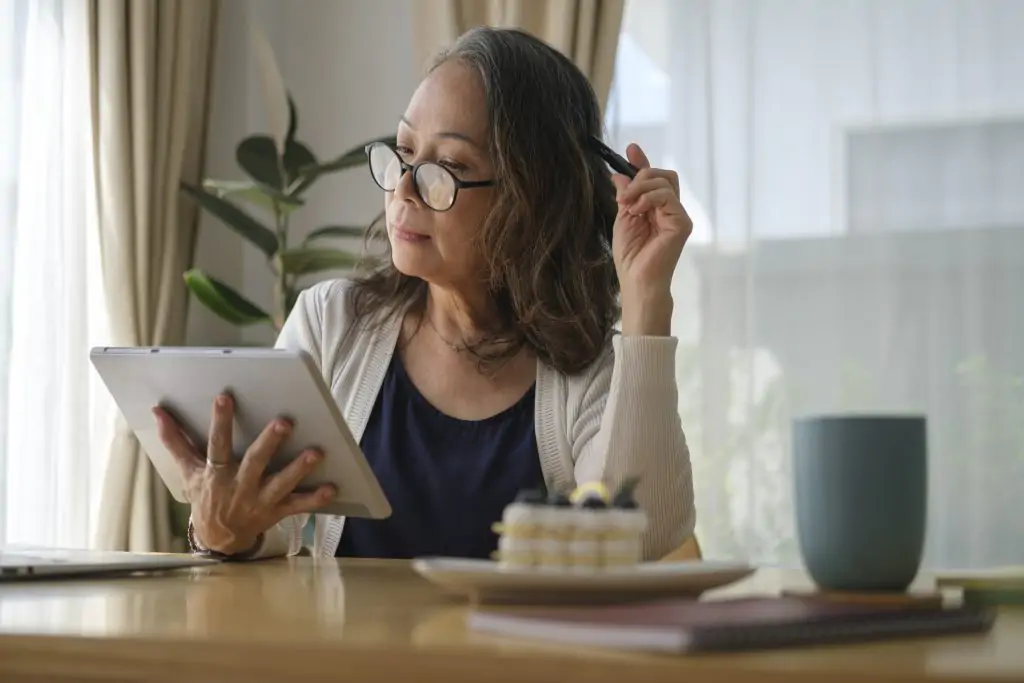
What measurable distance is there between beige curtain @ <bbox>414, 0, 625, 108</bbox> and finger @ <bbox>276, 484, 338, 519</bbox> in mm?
1940

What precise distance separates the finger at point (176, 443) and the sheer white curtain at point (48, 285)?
176 cm

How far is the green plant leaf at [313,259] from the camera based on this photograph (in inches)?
128

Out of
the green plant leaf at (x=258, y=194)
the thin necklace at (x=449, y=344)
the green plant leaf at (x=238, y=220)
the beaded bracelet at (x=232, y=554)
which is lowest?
the beaded bracelet at (x=232, y=554)

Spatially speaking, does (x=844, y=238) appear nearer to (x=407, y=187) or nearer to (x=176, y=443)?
(x=407, y=187)

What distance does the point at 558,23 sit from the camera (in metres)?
3.32

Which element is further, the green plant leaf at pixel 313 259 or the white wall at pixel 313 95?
the white wall at pixel 313 95

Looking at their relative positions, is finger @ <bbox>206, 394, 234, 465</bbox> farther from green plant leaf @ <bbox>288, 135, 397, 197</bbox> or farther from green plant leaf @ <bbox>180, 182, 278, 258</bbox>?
green plant leaf @ <bbox>180, 182, 278, 258</bbox>

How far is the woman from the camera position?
168 centimetres

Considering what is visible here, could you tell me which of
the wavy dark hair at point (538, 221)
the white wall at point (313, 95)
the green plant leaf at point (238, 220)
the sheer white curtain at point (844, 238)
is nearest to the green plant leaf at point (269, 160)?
the green plant leaf at point (238, 220)

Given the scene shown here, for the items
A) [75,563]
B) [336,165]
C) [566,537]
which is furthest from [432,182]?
[336,165]

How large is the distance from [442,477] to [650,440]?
328 mm

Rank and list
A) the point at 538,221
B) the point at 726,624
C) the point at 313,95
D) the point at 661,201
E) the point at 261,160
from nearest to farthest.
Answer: the point at 726,624
the point at 661,201
the point at 538,221
the point at 261,160
the point at 313,95

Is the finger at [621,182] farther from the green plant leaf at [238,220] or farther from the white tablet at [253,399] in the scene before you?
the green plant leaf at [238,220]

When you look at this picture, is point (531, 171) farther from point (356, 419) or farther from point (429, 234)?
point (356, 419)
